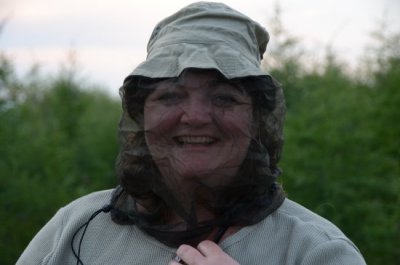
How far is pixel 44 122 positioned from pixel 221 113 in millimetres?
9962

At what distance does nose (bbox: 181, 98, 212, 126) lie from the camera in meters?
2.91

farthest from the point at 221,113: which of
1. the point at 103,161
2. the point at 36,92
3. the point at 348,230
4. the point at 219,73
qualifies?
the point at 36,92

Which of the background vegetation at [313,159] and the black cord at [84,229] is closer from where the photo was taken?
the black cord at [84,229]

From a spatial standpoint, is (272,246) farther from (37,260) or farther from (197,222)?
(37,260)

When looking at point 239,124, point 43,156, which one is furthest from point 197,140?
point 43,156

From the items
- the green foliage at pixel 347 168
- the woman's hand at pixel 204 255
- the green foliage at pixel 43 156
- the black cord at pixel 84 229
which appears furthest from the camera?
the green foliage at pixel 347 168

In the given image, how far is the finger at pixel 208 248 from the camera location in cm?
291

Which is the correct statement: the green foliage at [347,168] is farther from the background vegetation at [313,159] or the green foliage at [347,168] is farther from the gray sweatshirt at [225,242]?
the gray sweatshirt at [225,242]

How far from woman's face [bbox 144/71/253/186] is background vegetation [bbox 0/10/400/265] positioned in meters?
4.95

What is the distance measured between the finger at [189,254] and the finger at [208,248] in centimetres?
2

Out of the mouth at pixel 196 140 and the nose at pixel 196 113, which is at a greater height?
the nose at pixel 196 113

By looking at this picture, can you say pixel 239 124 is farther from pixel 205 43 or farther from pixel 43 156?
pixel 43 156

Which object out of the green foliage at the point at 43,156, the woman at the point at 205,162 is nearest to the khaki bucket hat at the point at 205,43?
the woman at the point at 205,162

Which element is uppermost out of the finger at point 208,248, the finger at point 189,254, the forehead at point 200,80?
the forehead at point 200,80
